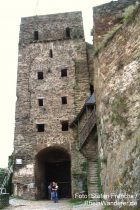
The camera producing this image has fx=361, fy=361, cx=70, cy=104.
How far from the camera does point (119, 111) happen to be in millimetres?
10336

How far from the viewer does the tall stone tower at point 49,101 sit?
1002 inches

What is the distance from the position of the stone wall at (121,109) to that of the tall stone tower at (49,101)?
1359 cm

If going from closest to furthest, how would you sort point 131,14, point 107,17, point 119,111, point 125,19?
point 119,111
point 131,14
point 125,19
point 107,17

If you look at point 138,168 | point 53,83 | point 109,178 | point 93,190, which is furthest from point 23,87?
point 138,168

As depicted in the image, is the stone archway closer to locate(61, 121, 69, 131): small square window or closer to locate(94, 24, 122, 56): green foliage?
locate(61, 121, 69, 131): small square window

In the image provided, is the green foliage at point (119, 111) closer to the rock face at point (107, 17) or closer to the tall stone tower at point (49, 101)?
the rock face at point (107, 17)

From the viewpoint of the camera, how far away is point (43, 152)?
87.2 feet

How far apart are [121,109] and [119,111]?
157 mm

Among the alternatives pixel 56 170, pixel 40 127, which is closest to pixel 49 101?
pixel 40 127

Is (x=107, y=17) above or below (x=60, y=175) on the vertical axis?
above

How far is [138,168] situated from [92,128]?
10282mm

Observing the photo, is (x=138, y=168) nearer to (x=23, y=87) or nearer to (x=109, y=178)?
(x=109, y=178)

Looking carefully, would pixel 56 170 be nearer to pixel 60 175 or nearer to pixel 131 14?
pixel 60 175

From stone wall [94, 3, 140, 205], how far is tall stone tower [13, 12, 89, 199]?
13.6 metres
